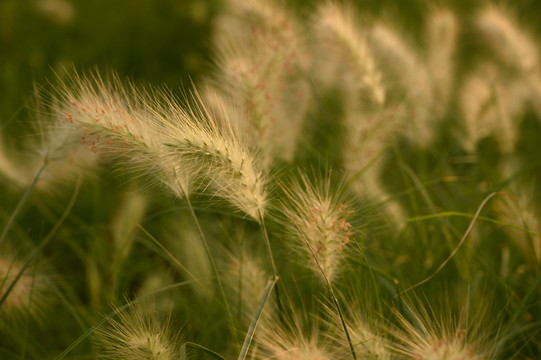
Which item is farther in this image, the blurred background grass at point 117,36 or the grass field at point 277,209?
the blurred background grass at point 117,36

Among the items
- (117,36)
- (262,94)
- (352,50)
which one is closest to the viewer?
(262,94)

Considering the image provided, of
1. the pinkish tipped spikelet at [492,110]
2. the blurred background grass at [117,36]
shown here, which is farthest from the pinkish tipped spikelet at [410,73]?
the blurred background grass at [117,36]

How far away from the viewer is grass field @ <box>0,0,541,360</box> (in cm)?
112

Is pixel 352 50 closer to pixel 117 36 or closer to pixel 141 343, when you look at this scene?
pixel 141 343

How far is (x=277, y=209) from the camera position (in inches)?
42.3

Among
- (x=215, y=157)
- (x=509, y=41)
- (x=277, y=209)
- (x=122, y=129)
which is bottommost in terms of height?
(x=277, y=209)

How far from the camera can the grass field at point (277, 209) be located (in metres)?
1.12

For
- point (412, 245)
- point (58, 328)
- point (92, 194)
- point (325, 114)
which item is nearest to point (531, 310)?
point (412, 245)

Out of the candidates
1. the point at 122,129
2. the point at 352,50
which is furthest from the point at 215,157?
the point at 352,50

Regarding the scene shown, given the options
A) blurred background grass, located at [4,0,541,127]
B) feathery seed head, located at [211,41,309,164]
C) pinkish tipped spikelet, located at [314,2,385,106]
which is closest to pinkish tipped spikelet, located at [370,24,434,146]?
pinkish tipped spikelet, located at [314,2,385,106]

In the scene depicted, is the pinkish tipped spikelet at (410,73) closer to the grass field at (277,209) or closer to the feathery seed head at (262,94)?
the grass field at (277,209)

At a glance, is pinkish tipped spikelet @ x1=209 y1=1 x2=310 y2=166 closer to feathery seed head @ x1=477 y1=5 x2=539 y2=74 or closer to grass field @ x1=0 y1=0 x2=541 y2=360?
grass field @ x1=0 y1=0 x2=541 y2=360

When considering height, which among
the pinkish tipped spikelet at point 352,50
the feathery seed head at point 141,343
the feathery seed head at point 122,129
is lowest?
the feathery seed head at point 141,343

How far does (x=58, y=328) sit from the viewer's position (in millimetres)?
1669
